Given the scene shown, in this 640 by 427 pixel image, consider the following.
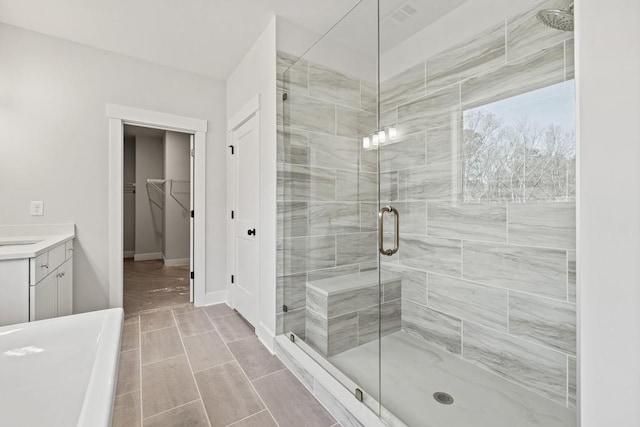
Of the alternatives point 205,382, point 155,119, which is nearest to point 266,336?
point 205,382

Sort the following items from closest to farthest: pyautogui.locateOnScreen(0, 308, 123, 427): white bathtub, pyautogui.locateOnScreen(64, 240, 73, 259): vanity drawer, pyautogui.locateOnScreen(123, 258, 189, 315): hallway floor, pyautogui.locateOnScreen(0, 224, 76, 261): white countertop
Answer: pyautogui.locateOnScreen(0, 308, 123, 427): white bathtub → pyautogui.locateOnScreen(0, 224, 76, 261): white countertop → pyautogui.locateOnScreen(64, 240, 73, 259): vanity drawer → pyautogui.locateOnScreen(123, 258, 189, 315): hallway floor

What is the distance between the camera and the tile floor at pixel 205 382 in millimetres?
1524

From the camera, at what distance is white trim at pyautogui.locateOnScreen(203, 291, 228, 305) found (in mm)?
3227

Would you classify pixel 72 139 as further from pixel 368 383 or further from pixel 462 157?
pixel 462 157

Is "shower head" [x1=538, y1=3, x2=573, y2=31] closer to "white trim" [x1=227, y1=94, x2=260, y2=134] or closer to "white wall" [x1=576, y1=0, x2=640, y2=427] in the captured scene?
"white wall" [x1=576, y1=0, x2=640, y2=427]

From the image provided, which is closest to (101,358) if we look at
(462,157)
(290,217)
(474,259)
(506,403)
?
(290,217)

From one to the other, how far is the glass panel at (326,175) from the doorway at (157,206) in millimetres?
2651

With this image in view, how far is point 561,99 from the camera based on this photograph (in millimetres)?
1563

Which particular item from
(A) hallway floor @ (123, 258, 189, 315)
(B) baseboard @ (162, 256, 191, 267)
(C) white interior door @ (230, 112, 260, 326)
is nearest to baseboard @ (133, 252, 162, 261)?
(A) hallway floor @ (123, 258, 189, 315)

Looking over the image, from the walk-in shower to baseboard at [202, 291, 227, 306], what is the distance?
136 centimetres

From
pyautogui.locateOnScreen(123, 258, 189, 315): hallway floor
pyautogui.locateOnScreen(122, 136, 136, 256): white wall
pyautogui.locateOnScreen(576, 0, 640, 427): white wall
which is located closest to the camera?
pyautogui.locateOnScreen(576, 0, 640, 427): white wall

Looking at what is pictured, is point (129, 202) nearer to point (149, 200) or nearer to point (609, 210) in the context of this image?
point (149, 200)

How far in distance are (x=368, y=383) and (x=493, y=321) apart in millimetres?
956

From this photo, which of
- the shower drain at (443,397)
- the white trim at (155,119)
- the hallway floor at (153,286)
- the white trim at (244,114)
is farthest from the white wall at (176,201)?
the shower drain at (443,397)
